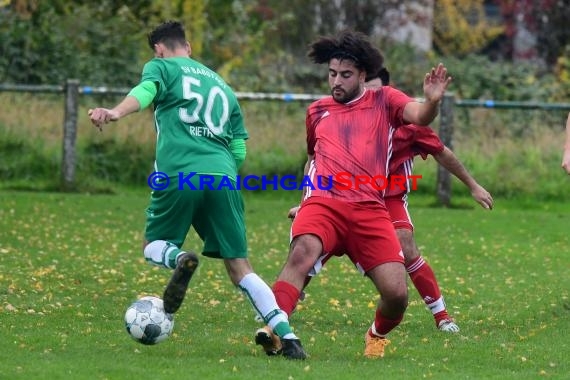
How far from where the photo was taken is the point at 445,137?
1772cm

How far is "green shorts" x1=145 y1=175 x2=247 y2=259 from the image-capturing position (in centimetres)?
767

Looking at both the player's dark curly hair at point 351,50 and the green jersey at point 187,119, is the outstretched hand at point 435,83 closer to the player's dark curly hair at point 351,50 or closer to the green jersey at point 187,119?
the player's dark curly hair at point 351,50

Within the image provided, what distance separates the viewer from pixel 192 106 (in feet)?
25.4

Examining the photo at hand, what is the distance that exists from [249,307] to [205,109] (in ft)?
8.87

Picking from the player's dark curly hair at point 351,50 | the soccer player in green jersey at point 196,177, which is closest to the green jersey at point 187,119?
the soccer player in green jersey at point 196,177

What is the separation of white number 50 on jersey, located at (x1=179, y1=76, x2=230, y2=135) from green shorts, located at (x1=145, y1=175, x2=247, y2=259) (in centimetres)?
36

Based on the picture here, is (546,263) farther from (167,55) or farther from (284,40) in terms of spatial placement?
(284,40)

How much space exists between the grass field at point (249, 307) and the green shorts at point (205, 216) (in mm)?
667

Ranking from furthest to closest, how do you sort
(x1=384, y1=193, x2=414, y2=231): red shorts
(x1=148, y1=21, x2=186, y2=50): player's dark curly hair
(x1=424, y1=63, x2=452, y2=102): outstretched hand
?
1. (x1=384, y1=193, x2=414, y2=231): red shorts
2. (x1=148, y1=21, x2=186, y2=50): player's dark curly hair
3. (x1=424, y1=63, x2=452, y2=102): outstretched hand

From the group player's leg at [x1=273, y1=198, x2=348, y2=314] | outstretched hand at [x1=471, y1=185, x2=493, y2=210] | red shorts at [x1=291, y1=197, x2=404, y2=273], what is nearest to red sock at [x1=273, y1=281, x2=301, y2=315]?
player's leg at [x1=273, y1=198, x2=348, y2=314]

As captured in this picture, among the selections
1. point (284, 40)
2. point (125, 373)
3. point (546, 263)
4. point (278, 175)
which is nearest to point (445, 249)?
point (546, 263)

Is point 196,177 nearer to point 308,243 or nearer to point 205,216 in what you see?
point 205,216

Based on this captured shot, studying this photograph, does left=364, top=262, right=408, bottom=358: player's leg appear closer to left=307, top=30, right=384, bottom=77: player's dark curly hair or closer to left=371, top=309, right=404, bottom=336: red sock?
left=371, top=309, right=404, bottom=336: red sock

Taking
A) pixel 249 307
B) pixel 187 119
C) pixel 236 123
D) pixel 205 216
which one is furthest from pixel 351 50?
pixel 249 307
